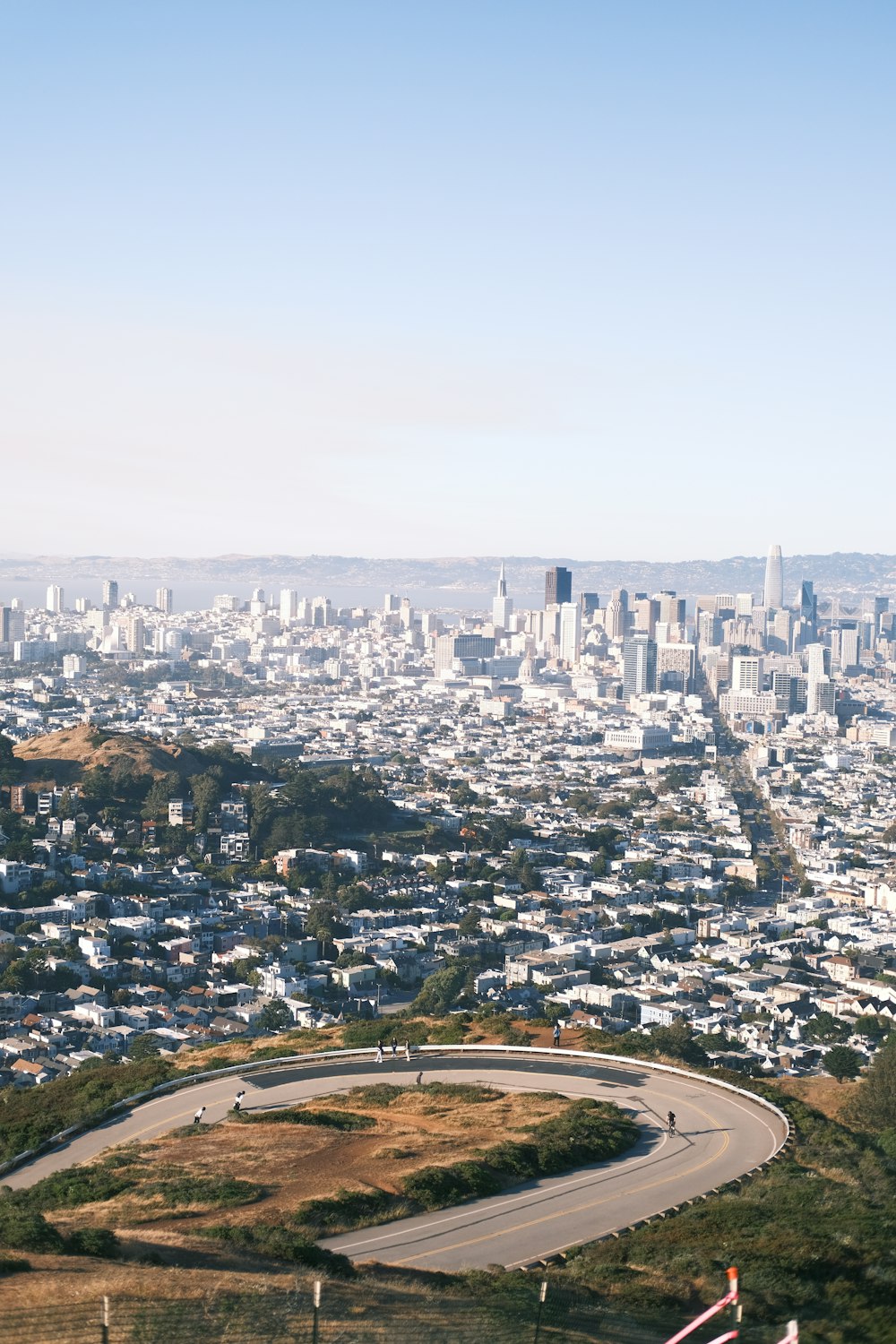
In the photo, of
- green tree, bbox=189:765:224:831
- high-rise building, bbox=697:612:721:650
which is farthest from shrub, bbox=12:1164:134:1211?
high-rise building, bbox=697:612:721:650

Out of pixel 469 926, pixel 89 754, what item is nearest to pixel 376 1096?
pixel 469 926

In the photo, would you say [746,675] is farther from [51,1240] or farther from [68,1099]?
[51,1240]

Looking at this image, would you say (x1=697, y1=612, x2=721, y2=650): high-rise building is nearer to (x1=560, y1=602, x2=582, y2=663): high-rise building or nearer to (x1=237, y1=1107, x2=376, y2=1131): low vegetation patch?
(x1=560, y1=602, x2=582, y2=663): high-rise building

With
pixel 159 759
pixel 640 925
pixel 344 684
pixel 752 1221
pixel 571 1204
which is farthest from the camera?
pixel 344 684

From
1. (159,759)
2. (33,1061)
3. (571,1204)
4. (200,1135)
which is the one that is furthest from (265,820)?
(571,1204)

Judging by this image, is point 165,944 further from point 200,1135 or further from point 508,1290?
point 508,1290

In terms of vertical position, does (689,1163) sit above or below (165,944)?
above

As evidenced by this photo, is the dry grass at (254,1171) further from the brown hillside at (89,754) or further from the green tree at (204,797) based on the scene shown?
the brown hillside at (89,754)
